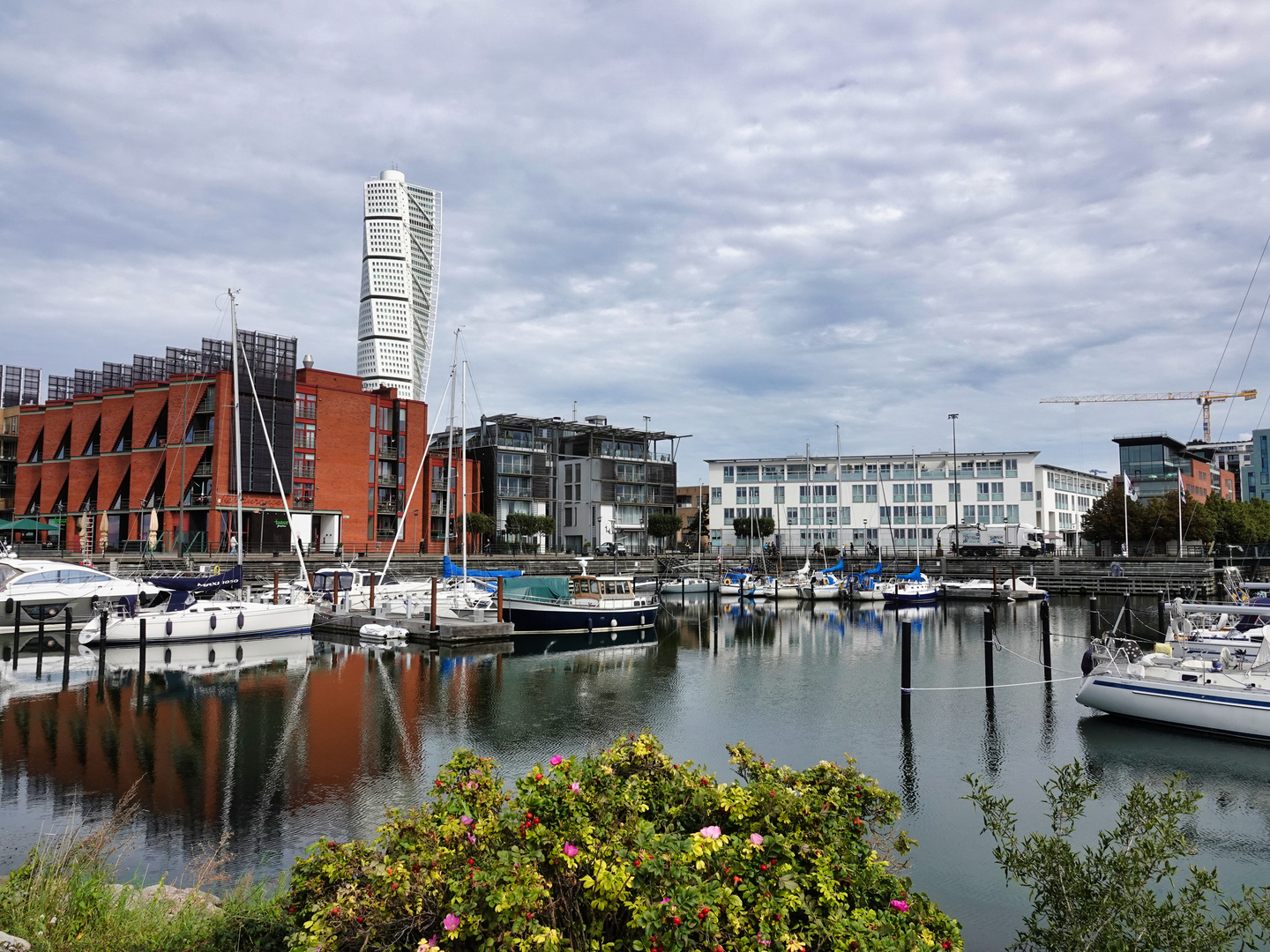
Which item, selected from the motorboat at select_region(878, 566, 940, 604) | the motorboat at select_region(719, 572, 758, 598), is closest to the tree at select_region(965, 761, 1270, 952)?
the motorboat at select_region(878, 566, 940, 604)

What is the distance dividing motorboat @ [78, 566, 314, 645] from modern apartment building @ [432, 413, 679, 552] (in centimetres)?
5956

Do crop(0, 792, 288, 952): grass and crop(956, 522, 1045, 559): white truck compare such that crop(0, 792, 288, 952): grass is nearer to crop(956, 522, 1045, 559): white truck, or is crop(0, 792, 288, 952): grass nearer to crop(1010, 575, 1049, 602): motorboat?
crop(1010, 575, 1049, 602): motorboat

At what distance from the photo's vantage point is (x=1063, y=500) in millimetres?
112562

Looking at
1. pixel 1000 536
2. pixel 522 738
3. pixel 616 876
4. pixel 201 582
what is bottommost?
→ pixel 522 738

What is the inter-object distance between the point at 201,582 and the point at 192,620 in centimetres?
548

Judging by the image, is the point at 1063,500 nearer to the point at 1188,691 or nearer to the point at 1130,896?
the point at 1188,691

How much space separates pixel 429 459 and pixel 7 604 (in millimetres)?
51287

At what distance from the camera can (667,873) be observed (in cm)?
588

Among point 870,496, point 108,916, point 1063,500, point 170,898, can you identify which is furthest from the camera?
point 1063,500

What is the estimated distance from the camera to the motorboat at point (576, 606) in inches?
1753

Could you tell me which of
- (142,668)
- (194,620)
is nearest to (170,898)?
(142,668)

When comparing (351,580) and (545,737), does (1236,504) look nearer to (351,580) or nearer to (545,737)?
(351,580)

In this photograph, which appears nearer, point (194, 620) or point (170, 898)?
point (170, 898)

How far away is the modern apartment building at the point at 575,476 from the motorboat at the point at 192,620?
5956cm
